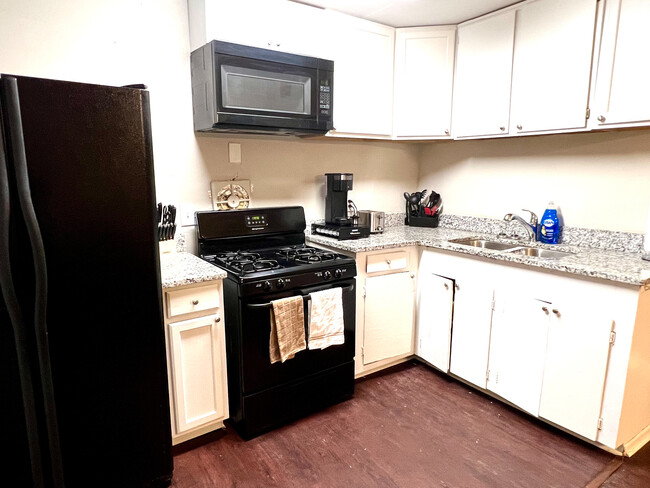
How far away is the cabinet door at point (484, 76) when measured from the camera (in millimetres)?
2381

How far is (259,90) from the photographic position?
82.8 inches

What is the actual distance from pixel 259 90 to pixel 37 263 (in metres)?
1.33

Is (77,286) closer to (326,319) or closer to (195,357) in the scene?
(195,357)

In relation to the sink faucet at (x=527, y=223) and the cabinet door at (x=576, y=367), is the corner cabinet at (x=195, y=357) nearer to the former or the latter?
the cabinet door at (x=576, y=367)

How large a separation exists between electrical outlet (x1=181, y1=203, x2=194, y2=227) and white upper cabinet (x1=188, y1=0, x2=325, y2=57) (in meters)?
0.85

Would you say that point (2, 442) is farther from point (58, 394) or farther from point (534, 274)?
point (534, 274)

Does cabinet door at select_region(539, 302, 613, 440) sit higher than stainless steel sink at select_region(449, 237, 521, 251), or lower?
lower

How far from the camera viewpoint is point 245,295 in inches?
73.5

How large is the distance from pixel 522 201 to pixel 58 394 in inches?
105

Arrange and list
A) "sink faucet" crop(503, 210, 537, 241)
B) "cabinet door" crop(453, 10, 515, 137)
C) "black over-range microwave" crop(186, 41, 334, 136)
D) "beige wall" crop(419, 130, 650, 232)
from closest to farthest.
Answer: "black over-range microwave" crop(186, 41, 334, 136) < "beige wall" crop(419, 130, 650, 232) < "cabinet door" crop(453, 10, 515, 137) < "sink faucet" crop(503, 210, 537, 241)

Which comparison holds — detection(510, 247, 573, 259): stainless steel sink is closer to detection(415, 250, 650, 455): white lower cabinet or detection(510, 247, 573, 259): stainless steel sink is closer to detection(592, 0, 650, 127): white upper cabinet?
detection(415, 250, 650, 455): white lower cabinet

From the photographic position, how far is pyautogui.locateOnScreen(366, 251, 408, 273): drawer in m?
2.41

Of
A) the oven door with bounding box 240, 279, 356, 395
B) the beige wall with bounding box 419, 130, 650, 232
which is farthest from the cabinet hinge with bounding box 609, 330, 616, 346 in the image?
the oven door with bounding box 240, 279, 356, 395

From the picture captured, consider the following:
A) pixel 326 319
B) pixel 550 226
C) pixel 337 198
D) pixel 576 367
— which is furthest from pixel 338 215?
pixel 576 367
